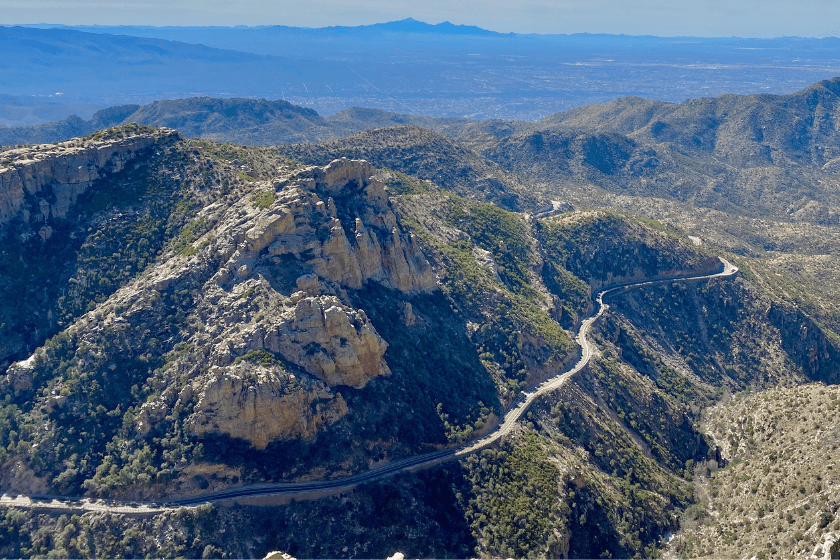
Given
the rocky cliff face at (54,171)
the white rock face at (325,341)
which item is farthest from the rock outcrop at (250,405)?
the rocky cliff face at (54,171)

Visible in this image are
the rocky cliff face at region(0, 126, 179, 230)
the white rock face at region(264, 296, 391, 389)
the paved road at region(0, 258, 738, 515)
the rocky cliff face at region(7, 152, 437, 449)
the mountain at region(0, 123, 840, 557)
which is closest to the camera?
the paved road at region(0, 258, 738, 515)

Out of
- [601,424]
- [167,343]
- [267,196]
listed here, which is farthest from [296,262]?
[601,424]

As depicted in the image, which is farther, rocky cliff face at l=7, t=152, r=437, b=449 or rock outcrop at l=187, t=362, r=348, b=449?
rocky cliff face at l=7, t=152, r=437, b=449

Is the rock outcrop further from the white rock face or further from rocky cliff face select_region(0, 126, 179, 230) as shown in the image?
rocky cliff face select_region(0, 126, 179, 230)

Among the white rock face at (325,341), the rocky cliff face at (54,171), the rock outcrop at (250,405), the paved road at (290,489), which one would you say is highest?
the rocky cliff face at (54,171)

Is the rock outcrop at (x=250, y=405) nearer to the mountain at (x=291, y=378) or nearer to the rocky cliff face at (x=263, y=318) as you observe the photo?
the rocky cliff face at (x=263, y=318)

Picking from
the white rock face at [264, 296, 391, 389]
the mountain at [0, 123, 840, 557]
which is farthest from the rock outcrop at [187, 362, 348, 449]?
the white rock face at [264, 296, 391, 389]

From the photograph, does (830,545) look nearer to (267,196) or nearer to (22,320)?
(267,196)

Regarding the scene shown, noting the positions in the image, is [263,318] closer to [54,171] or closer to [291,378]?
[291,378]
